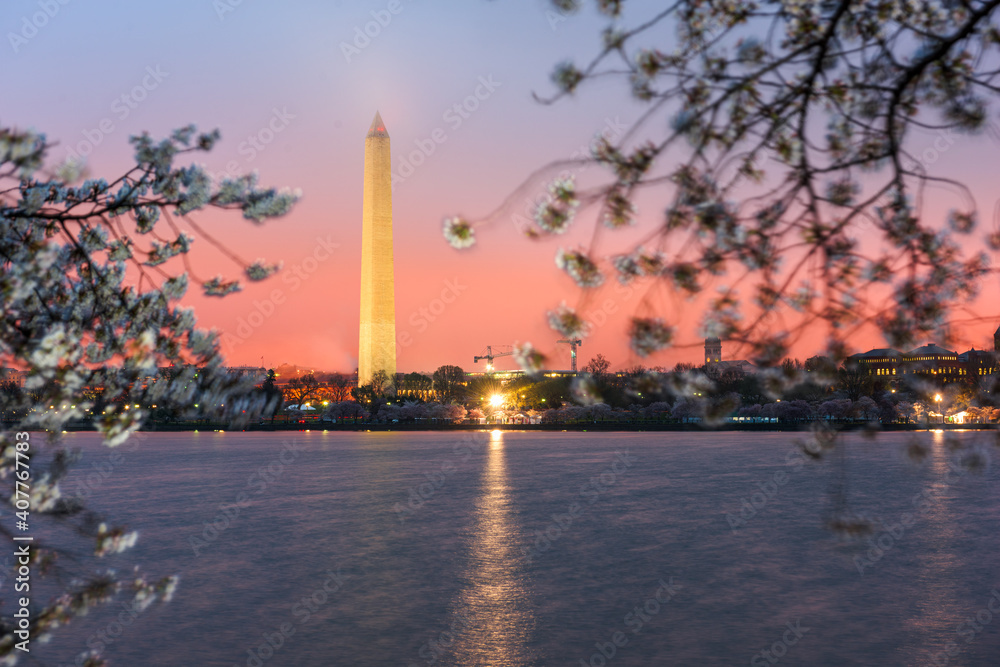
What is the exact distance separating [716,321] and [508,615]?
49.0 feet

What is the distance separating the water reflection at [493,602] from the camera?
1566 centimetres

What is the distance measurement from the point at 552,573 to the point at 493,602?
3.64 meters

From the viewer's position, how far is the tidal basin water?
16.1 meters

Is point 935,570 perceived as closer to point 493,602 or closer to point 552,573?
point 552,573

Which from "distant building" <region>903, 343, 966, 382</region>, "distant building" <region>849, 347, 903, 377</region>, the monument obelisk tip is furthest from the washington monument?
"distant building" <region>903, 343, 966, 382</region>

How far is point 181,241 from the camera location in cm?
636

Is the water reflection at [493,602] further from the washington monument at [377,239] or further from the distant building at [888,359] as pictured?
the washington monument at [377,239]

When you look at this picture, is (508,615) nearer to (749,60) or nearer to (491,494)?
(749,60)

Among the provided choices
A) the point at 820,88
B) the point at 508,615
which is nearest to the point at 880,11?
the point at 820,88

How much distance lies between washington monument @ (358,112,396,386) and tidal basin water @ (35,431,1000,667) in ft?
148

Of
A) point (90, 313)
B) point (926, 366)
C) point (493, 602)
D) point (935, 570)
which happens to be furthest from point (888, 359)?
point (935, 570)

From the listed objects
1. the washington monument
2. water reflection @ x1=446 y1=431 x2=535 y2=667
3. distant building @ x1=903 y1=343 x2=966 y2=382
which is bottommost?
water reflection @ x1=446 y1=431 x2=535 y2=667

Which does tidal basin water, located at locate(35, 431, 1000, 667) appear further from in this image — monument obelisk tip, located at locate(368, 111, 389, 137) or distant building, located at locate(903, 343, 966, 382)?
monument obelisk tip, located at locate(368, 111, 389, 137)

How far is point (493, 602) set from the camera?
778 inches
